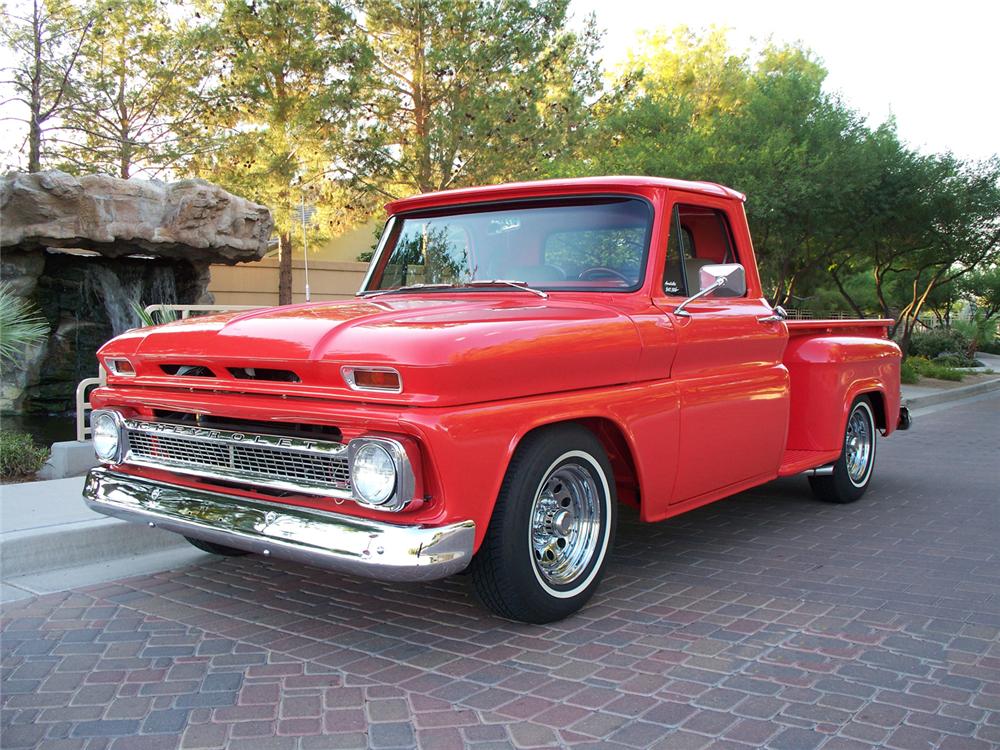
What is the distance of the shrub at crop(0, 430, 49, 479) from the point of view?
6.98m

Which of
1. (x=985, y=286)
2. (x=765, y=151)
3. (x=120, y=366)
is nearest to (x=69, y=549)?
(x=120, y=366)

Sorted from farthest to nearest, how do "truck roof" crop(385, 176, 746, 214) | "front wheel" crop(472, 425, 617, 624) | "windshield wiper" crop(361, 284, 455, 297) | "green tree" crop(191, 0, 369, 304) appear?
1. "green tree" crop(191, 0, 369, 304)
2. "windshield wiper" crop(361, 284, 455, 297)
3. "truck roof" crop(385, 176, 746, 214)
4. "front wheel" crop(472, 425, 617, 624)

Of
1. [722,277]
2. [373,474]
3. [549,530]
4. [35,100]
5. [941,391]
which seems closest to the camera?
[373,474]

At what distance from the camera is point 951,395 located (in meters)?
17.1

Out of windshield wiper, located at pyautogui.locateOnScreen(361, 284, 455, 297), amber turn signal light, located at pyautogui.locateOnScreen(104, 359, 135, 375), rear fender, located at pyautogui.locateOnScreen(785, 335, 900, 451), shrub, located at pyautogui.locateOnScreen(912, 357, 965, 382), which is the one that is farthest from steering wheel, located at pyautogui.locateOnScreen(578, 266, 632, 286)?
shrub, located at pyautogui.locateOnScreen(912, 357, 965, 382)

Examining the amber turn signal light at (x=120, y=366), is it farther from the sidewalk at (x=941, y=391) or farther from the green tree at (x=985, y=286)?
the green tree at (x=985, y=286)

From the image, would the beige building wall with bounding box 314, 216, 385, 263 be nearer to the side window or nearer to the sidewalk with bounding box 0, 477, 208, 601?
the sidewalk with bounding box 0, 477, 208, 601

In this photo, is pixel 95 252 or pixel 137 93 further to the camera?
pixel 137 93

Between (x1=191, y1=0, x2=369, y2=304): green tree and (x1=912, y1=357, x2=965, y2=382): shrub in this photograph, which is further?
(x1=912, y1=357, x2=965, y2=382): shrub

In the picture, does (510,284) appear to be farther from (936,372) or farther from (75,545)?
(936,372)

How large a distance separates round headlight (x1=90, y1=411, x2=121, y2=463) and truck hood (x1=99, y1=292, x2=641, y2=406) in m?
0.19

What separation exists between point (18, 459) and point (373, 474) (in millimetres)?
4781

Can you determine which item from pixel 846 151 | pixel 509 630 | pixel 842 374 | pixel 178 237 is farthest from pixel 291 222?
pixel 509 630

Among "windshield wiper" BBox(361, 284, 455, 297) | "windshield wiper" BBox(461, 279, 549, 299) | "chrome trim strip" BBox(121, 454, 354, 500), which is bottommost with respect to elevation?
"chrome trim strip" BBox(121, 454, 354, 500)
